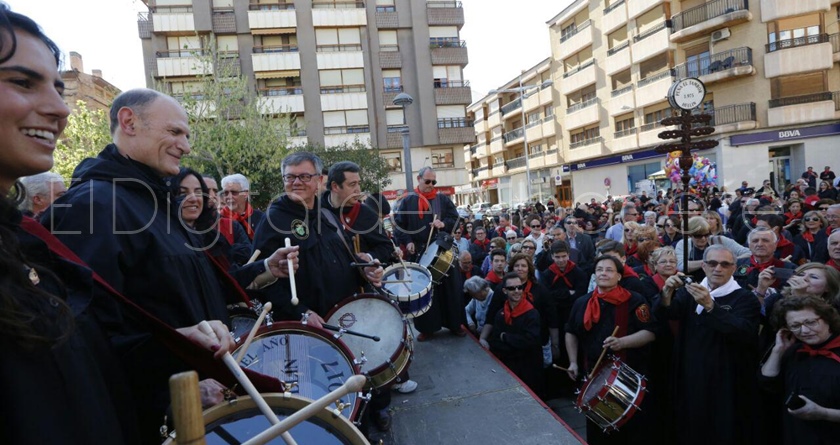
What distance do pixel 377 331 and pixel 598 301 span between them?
2.34 m

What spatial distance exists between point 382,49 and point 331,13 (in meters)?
4.38

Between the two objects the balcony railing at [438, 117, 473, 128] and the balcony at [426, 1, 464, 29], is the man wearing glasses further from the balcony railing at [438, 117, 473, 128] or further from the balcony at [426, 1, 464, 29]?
the balcony at [426, 1, 464, 29]

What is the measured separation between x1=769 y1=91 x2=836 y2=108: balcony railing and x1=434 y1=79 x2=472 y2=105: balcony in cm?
1943

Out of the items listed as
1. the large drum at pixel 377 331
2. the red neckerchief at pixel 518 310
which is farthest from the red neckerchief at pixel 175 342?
the red neckerchief at pixel 518 310

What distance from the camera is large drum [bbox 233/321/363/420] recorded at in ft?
8.46

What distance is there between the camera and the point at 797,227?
30.2 ft

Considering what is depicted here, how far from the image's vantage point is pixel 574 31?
39.4m

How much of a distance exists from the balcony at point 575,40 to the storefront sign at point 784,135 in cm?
1415

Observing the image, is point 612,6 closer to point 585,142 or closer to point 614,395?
point 585,142

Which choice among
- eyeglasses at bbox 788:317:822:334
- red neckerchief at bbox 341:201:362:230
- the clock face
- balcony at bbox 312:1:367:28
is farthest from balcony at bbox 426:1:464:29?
eyeglasses at bbox 788:317:822:334

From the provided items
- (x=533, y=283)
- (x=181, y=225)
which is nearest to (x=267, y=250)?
(x=181, y=225)

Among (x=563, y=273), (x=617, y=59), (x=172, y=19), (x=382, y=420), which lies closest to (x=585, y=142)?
(x=617, y=59)

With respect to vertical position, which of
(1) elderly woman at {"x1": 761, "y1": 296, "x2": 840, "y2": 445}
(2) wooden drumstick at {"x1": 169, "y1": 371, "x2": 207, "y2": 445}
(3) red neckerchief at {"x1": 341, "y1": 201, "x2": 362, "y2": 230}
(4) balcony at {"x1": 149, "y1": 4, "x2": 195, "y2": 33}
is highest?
(4) balcony at {"x1": 149, "y1": 4, "x2": 195, "y2": 33}

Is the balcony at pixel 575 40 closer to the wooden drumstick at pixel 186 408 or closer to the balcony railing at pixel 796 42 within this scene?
the balcony railing at pixel 796 42
